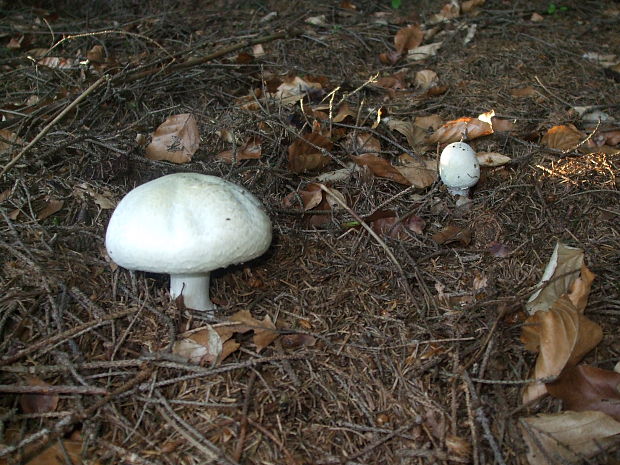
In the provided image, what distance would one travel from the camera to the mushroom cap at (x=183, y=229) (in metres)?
1.68

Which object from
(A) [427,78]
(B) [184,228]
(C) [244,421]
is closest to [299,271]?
(B) [184,228]

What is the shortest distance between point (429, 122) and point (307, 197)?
3.76ft

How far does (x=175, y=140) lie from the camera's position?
9.14 feet

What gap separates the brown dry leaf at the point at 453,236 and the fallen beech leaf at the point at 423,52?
2.22 m

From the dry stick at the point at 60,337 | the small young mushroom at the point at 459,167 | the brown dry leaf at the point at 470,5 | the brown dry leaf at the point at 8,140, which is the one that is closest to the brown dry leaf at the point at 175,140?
the brown dry leaf at the point at 8,140

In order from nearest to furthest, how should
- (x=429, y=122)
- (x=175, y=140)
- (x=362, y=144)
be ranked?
(x=175, y=140)
(x=362, y=144)
(x=429, y=122)

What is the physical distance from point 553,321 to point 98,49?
12.1 ft

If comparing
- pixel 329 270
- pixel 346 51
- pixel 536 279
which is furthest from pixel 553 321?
pixel 346 51

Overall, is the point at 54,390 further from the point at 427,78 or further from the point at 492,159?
the point at 427,78

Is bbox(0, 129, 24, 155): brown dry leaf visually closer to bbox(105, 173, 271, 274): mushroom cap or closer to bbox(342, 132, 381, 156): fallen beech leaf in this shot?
bbox(105, 173, 271, 274): mushroom cap

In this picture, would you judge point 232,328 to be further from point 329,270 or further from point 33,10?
point 33,10

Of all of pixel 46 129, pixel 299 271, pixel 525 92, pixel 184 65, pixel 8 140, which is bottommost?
pixel 299 271

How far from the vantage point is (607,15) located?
15.4ft

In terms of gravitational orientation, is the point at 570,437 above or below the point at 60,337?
below
